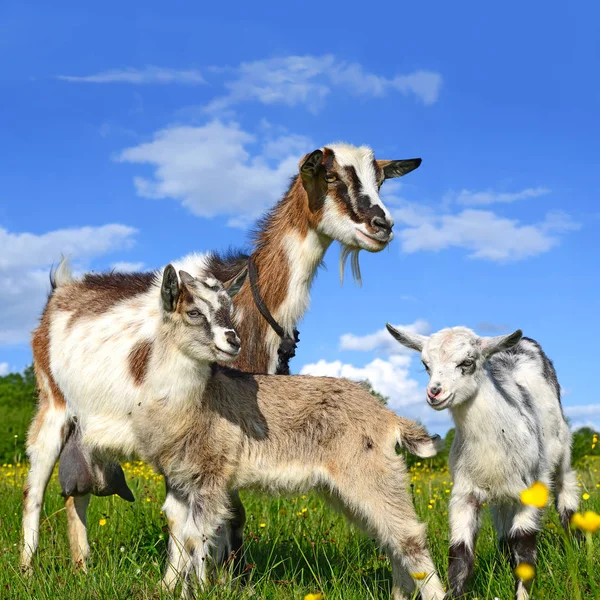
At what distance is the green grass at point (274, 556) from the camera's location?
4.84m

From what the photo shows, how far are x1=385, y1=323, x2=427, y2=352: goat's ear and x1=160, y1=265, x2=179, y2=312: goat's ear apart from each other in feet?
5.12

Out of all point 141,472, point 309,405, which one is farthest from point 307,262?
point 141,472

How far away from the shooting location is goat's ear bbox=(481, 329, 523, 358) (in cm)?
509

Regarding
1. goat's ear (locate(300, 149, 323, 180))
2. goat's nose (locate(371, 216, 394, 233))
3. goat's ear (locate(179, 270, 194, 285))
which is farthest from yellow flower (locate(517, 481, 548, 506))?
goat's ear (locate(300, 149, 323, 180))

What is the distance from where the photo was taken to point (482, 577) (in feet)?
18.6

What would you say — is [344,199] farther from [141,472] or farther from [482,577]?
[141,472]

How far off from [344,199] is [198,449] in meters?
2.22

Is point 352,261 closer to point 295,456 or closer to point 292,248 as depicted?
point 292,248

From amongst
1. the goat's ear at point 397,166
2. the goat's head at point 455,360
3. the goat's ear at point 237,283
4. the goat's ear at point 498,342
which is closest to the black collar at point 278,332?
the goat's ear at point 237,283

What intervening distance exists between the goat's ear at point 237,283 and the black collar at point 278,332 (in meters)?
0.24

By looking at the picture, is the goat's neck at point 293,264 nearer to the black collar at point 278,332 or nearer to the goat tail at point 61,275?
the black collar at point 278,332

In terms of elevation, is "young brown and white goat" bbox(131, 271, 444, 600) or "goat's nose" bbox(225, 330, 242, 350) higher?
"goat's nose" bbox(225, 330, 242, 350)

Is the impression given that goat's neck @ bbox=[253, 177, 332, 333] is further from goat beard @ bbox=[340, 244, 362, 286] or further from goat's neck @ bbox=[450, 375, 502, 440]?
goat's neck @ bbox=[450, 375, 502, 440]

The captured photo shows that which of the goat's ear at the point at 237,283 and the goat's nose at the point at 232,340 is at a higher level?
the goat's ear at the point at 237,283
